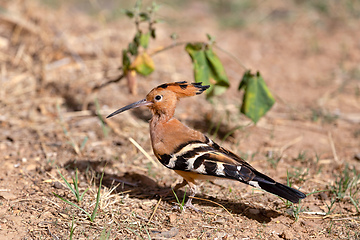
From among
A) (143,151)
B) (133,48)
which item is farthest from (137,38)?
(143,151)

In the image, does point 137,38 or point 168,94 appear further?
point 137,38

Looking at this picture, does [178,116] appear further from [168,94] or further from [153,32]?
[168,94]

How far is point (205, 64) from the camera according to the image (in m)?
4.03

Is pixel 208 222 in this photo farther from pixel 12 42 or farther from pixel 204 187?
pixel 12 42

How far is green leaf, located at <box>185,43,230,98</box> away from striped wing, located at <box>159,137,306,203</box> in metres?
1.00

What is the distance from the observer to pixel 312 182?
3779 mm

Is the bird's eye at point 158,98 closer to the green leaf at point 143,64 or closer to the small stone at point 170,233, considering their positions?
the green leaf at point 143,64

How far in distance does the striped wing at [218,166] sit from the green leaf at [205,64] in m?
1.00

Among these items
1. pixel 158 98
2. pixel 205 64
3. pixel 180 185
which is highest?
pixel 205 64

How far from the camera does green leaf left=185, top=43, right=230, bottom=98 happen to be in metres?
4.00

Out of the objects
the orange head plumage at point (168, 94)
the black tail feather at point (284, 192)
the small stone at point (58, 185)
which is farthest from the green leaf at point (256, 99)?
the small stone at point (58, 185)

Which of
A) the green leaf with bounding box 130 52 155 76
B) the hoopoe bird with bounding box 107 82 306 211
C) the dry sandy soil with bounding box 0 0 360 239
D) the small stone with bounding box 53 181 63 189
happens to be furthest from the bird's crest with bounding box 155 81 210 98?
the small stone with bounding box 53 181 63 189

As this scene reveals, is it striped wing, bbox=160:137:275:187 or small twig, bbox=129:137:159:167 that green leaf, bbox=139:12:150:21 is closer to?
small twig, bbox=129:137:159:167

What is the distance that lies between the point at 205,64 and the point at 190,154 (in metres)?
1.22
